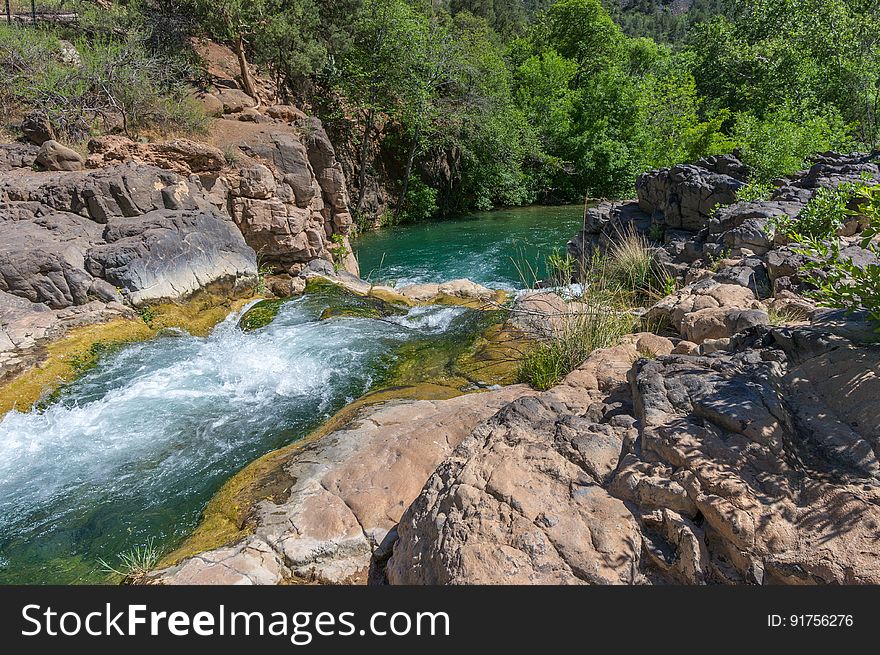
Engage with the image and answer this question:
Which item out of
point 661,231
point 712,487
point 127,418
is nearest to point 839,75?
point 661,231

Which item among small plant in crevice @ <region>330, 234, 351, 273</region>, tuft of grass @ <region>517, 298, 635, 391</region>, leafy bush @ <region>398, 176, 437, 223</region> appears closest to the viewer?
tuft of grass @ <region>517, 298, 635, 391</region>

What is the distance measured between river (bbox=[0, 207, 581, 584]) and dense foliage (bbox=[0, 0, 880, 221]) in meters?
8.63

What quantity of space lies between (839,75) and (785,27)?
17.9 ft

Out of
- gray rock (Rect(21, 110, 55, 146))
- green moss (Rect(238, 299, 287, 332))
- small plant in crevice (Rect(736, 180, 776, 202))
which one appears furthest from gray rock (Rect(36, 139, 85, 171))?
small plant in crevice (Rect(736, 180, 776, 202))

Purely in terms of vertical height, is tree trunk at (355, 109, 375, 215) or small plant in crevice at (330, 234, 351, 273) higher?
tree trunk at (355, 109, 375, 215)

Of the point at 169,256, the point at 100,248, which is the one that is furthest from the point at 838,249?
the point at 100,248

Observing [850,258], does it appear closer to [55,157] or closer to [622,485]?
[622,485]

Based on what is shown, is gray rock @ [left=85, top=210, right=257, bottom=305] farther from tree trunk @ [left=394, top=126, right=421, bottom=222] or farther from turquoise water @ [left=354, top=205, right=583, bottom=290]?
tree trunk @ [left=394, top=126, right=421, bottom=222]

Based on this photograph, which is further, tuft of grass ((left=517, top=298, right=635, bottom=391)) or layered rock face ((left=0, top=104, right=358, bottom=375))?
layered rock face ((left=0, top=104, right=358, bottom=375))

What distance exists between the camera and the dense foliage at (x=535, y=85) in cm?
1605

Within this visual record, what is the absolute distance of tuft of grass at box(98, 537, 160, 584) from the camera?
300 centimetres

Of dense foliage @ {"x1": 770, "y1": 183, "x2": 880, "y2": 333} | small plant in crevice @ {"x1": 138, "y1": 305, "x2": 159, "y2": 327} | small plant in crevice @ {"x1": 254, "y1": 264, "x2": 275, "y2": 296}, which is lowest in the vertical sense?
small plant in crevice @ {"x1": 254, "y1": 264, "x2": 275, "y2": 296}

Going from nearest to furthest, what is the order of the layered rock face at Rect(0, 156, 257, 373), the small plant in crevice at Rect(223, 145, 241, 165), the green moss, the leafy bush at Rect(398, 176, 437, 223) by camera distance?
the layered rock face at Rect(0, 156, 257, 373)
the green moss
the small plant in crevice at Rect(223, 145, 241, 165)
the leafy bush at Rect(398, 176, 437, 223)

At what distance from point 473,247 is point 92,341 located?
38.6 feet
